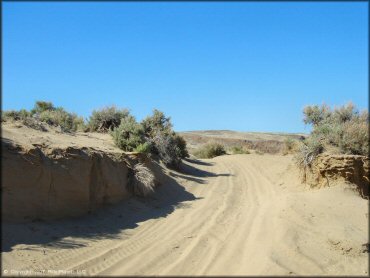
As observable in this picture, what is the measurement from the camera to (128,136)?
15.0 meters

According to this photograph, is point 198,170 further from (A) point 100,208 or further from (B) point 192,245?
(B) point 192,245

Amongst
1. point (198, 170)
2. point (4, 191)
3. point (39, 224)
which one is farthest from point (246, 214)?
point (198, 170)

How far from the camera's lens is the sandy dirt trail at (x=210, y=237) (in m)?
7.11

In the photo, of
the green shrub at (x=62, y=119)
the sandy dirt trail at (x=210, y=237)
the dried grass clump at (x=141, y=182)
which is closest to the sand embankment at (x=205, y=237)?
the sandy dirt trail at (x=210, y=237)

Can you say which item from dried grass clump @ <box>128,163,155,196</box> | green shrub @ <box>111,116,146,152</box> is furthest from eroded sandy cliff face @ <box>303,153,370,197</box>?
green shrub @ <box>111,116,146,152</box>

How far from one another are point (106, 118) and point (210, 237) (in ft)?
33.8

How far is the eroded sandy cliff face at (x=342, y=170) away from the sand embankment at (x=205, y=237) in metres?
0.42

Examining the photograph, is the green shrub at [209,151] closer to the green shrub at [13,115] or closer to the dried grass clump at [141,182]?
the dried grass clump at [141,182]

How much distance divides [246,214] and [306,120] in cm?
1019

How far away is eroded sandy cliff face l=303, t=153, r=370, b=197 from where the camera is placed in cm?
1299

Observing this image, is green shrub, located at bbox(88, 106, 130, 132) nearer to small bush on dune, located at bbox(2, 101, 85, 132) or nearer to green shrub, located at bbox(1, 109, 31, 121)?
small bush on dune, located at bbox(2, 101, 85, 132)

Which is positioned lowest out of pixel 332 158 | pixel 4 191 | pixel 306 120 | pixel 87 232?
pixel 87 232

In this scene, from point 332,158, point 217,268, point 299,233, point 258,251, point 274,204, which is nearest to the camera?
point 217,268

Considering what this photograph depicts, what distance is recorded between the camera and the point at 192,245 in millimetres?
8305
